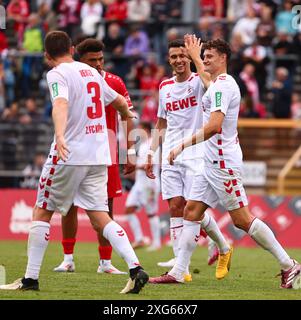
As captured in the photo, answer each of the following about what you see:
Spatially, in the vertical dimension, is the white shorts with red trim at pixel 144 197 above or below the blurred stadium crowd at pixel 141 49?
below

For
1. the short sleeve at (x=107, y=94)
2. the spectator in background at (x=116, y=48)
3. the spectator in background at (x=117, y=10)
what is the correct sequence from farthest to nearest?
the spectator in background at (x=117, y=10) → the spectator in background at (x=116, y=48) → the short sleeve at (x=107, y=94)

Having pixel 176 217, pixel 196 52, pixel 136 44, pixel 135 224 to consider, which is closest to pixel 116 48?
pixel 136 44

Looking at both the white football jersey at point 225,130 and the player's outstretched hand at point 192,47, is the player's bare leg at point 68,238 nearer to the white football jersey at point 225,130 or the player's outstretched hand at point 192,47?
the white football jersey at point 225,130

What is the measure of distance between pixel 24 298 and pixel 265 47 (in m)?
17.6

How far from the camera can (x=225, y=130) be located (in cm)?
1152

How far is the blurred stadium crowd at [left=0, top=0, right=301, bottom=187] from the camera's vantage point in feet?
82.2

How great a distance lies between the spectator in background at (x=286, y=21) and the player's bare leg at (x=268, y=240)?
15859 millimetres

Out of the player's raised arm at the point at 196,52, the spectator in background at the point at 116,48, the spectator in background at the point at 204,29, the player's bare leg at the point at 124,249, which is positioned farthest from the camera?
the spectator in background at the point at 116,48

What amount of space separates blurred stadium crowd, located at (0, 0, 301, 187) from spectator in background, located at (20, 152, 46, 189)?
226 mm

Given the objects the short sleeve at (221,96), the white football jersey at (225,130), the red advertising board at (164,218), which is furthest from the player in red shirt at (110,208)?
the red advertising board at (164,218)

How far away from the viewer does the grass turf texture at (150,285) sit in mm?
10297

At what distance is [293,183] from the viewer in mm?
24016

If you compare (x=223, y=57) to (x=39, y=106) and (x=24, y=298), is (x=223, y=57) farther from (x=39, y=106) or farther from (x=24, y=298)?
(x=39, y=106)
